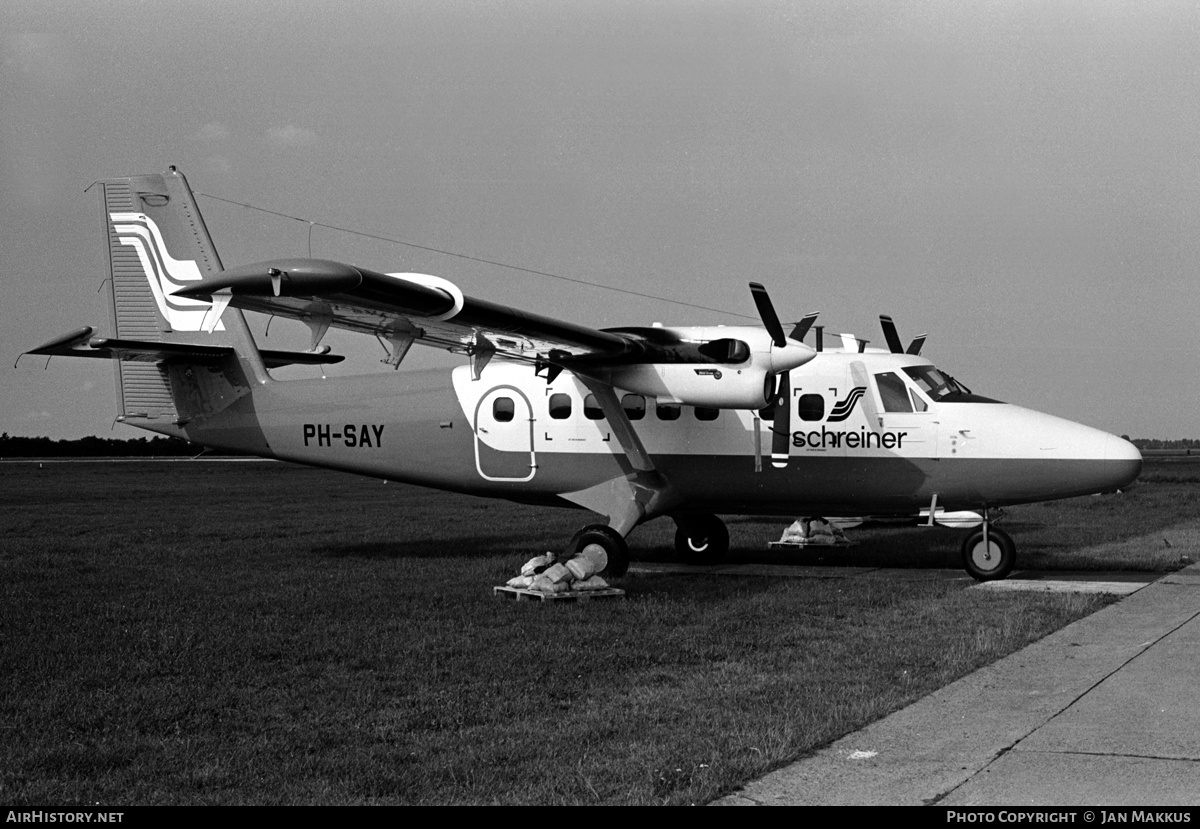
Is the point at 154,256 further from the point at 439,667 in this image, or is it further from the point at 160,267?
the point at 439,667

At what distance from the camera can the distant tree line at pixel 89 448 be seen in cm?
7931

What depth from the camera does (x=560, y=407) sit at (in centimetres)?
1555

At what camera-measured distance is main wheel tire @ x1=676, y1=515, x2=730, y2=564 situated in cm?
1673

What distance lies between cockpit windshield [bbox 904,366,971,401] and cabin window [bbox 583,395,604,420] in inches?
158

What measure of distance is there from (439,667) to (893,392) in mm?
7931

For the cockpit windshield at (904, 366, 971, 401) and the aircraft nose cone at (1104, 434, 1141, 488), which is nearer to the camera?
the aircraft nose cone at (1104, 434, 1141, 488)

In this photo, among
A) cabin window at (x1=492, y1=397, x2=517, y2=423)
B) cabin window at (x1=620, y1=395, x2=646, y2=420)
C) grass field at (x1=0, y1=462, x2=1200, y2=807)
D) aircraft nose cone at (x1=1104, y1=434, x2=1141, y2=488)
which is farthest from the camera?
cabin window at (x1=492, y1=397, x2=517, y2=423)

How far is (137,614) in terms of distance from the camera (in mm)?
11398

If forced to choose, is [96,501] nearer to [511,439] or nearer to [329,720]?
[511,439]

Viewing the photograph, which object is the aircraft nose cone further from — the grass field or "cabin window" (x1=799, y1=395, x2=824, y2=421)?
"cabin window" (x1=799, y1=395, x2=824, y2=421)

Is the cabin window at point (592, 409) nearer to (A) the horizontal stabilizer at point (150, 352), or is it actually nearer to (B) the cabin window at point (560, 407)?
(B) the cabin window at point (560, 407)

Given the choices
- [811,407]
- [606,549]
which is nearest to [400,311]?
[606,549]

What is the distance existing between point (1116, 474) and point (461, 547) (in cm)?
988

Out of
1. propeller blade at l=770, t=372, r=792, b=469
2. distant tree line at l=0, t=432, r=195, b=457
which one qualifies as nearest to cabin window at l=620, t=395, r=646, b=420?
propeller blade at l=770, t=372, r=792, b=469
